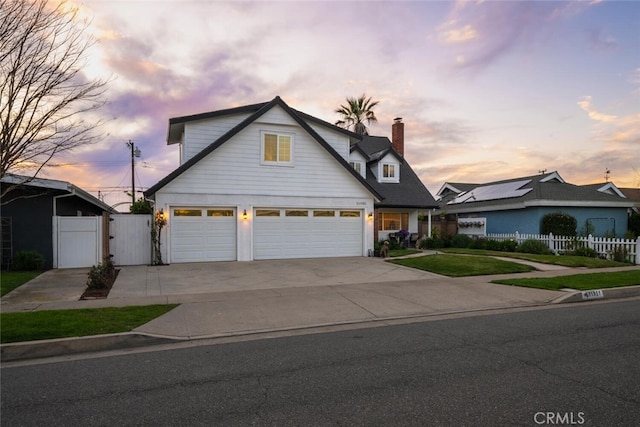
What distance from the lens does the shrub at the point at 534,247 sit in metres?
20.8

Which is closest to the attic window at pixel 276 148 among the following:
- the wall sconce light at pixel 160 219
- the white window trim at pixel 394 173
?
the wall sconce light at pixel 160 219

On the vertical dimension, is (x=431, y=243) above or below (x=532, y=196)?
below

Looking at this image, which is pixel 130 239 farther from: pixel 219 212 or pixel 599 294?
pixel 599 294

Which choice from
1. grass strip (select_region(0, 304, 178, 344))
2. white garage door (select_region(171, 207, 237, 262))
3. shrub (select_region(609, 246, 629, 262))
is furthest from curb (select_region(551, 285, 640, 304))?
white garage door (select_region(171, 207, 237, 262))

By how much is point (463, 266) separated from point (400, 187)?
1128 centimetres

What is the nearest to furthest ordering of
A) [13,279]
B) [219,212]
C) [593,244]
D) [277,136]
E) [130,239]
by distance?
[13,279] < [130,239] < [219,212] < [277,136] < [593,244]

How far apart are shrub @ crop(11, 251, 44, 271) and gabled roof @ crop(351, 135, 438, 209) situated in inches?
647

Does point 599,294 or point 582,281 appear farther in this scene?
point 582,281

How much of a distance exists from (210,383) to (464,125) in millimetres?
25250

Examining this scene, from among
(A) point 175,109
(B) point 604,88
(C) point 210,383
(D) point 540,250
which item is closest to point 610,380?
(C) point 210,383

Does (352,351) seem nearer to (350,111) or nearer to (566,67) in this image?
(566,67)

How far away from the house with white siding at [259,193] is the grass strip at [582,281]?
30.2ft

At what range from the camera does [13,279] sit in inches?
478

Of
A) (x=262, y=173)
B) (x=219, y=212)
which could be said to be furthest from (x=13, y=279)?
(x=262, y=173)
